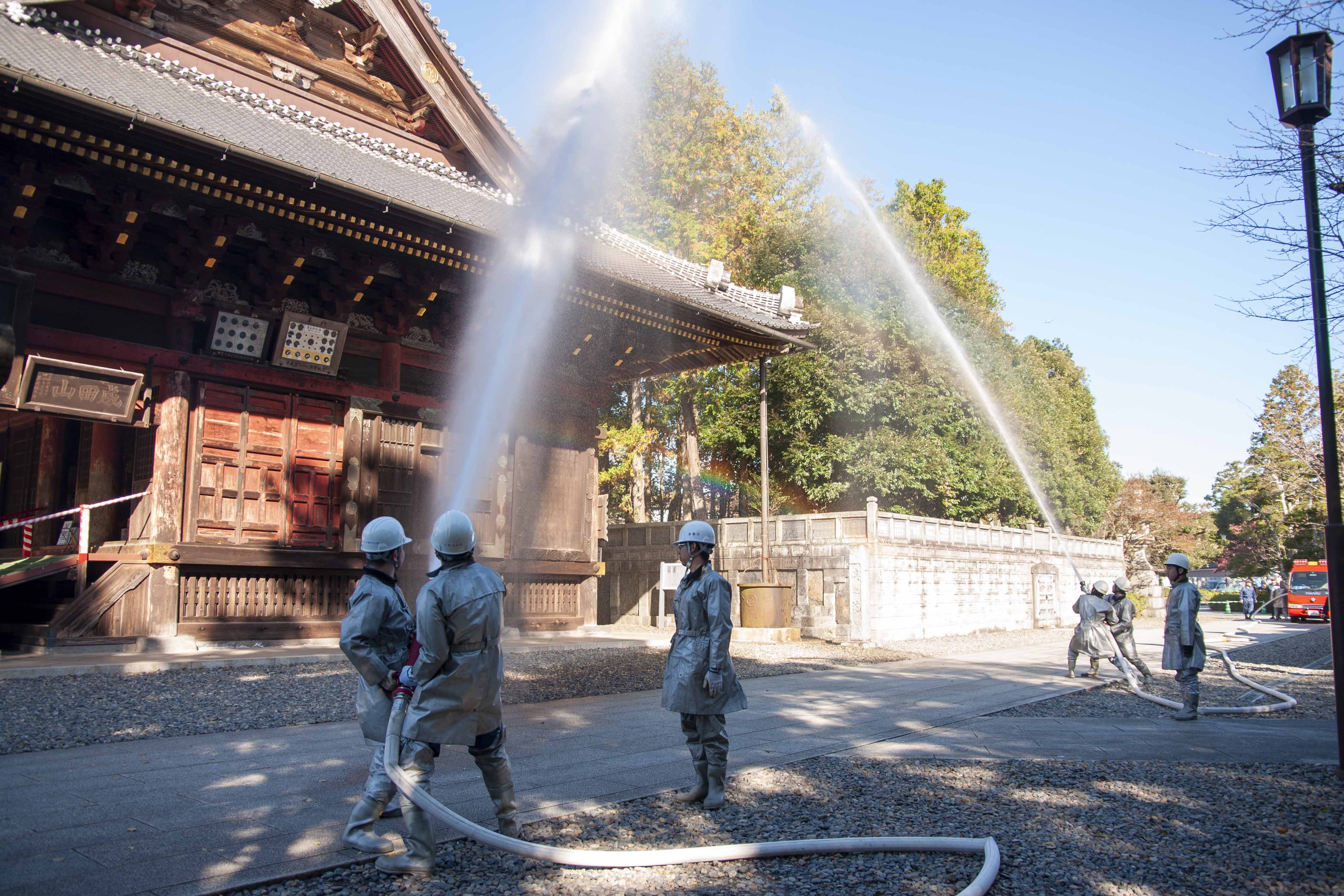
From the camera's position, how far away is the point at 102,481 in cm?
1307

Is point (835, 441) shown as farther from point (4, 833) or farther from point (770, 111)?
point (4, 833)

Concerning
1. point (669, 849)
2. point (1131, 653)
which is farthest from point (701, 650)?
point (1131, 653)

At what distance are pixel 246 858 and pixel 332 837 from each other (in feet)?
1.55

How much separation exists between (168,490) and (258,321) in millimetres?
2676

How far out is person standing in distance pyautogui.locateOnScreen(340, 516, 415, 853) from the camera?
4367 millimetres

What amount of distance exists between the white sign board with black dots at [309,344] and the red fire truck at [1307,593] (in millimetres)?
39290

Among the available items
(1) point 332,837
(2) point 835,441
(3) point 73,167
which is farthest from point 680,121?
(1) point 332,837

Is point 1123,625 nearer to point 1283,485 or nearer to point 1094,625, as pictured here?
point 1094,625

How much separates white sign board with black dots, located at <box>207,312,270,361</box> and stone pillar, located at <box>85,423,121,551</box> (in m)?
1.91

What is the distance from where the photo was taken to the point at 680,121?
32.5 m

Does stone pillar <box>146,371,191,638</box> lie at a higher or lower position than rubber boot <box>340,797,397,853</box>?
higher

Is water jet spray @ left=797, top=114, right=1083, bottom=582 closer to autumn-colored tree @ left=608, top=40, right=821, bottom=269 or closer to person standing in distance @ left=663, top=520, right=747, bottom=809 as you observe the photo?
autumn-colored tree @ left=608, top=40, right=821, bottom=269

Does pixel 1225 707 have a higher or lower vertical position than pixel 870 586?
lower

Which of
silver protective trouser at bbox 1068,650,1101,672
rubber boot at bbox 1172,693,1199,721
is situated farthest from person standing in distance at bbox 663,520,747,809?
silver protective trouser at bbox 1068,650,1101,672
